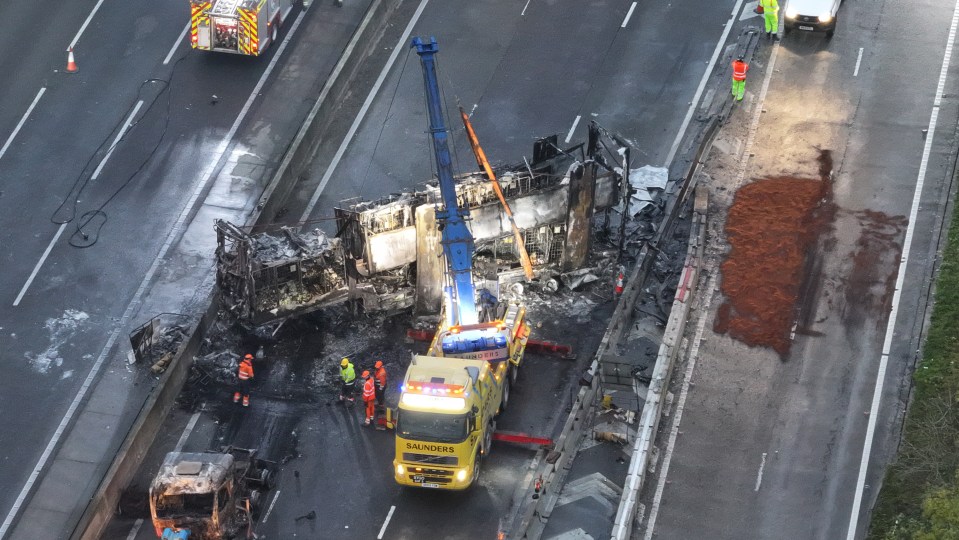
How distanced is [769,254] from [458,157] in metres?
10.6

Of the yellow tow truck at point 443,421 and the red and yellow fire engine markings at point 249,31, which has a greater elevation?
the red and yellow fire engine markings at point 249,31

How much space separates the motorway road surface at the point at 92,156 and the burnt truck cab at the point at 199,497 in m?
4.88

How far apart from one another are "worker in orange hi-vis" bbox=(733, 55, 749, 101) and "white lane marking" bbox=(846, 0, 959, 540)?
5.72m

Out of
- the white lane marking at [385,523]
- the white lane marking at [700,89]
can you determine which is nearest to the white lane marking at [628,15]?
the white lane marking at [700,89]

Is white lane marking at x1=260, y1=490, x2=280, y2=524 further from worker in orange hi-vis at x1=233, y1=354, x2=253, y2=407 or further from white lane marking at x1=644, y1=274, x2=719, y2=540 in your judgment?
white lane marking at x1=644, y1=274, x2=719, y2=540

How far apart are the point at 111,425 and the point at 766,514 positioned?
56.9 feet

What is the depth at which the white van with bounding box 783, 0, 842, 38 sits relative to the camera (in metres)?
58.2

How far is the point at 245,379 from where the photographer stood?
49.5m

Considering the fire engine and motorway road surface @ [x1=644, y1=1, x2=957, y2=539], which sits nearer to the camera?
motorway road surface @ [x1=644, y1=1, x2=957, y2=539]

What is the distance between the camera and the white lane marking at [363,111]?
55922 mm

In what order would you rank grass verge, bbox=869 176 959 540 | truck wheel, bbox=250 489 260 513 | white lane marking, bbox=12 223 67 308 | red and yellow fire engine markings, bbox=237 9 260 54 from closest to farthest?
grass verge, bbox=869 176 959 540, truck wheel, bbox=250 489 260 513, white lane marking, bbox=12 223 67 308, red and yellow fire engine markings, bbox=237 9 260 54

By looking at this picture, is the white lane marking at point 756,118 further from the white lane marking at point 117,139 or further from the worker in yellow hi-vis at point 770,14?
the white lane marking at point 117,139

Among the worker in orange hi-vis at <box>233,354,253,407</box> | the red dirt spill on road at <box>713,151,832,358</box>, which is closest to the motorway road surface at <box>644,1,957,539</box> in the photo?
the red dirt spill on road at <box>713,151,832,358</box>

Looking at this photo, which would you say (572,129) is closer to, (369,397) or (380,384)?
(380,384)
